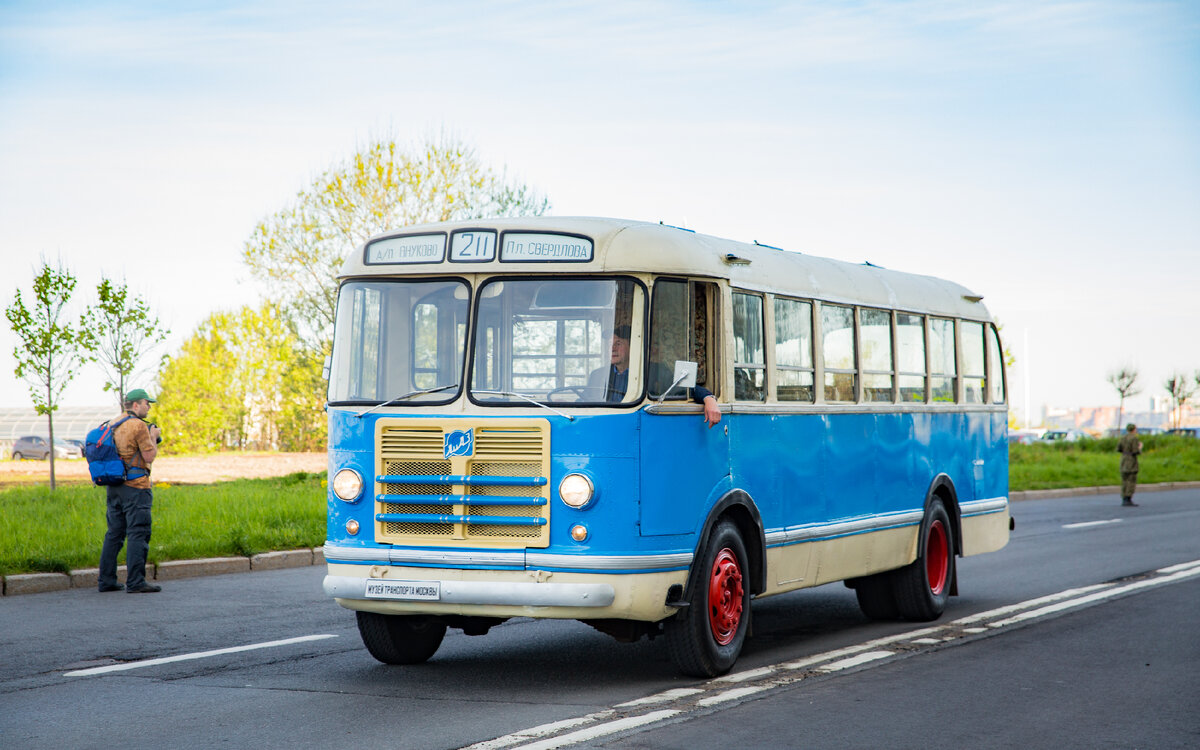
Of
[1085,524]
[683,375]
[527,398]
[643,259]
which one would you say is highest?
[643,259]

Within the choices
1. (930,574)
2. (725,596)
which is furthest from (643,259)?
(930,574)

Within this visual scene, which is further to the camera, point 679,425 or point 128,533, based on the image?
point 128,533

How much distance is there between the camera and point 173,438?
55031mm

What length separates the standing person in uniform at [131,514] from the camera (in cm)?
1329

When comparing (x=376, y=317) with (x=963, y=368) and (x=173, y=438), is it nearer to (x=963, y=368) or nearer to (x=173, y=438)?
(x=963, y=368)

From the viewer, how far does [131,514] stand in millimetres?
13336

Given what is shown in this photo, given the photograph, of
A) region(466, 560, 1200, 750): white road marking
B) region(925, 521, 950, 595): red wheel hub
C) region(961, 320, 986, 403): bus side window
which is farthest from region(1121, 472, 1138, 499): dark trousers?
region(925, 521, 950, 595): red wheel hub

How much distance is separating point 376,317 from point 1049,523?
1763 centimetres

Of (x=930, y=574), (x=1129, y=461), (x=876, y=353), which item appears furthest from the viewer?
(x=1129, y=461)

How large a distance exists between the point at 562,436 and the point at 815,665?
249cm

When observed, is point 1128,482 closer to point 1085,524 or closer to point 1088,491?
point 1088,491

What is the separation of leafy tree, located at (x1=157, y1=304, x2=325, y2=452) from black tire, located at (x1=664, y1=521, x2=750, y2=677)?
36203 mm

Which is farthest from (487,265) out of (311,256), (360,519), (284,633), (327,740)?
(311,256)

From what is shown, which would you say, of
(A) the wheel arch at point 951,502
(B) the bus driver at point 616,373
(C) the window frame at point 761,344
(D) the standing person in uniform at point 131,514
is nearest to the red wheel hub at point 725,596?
(C) the window frame at point 761,344
